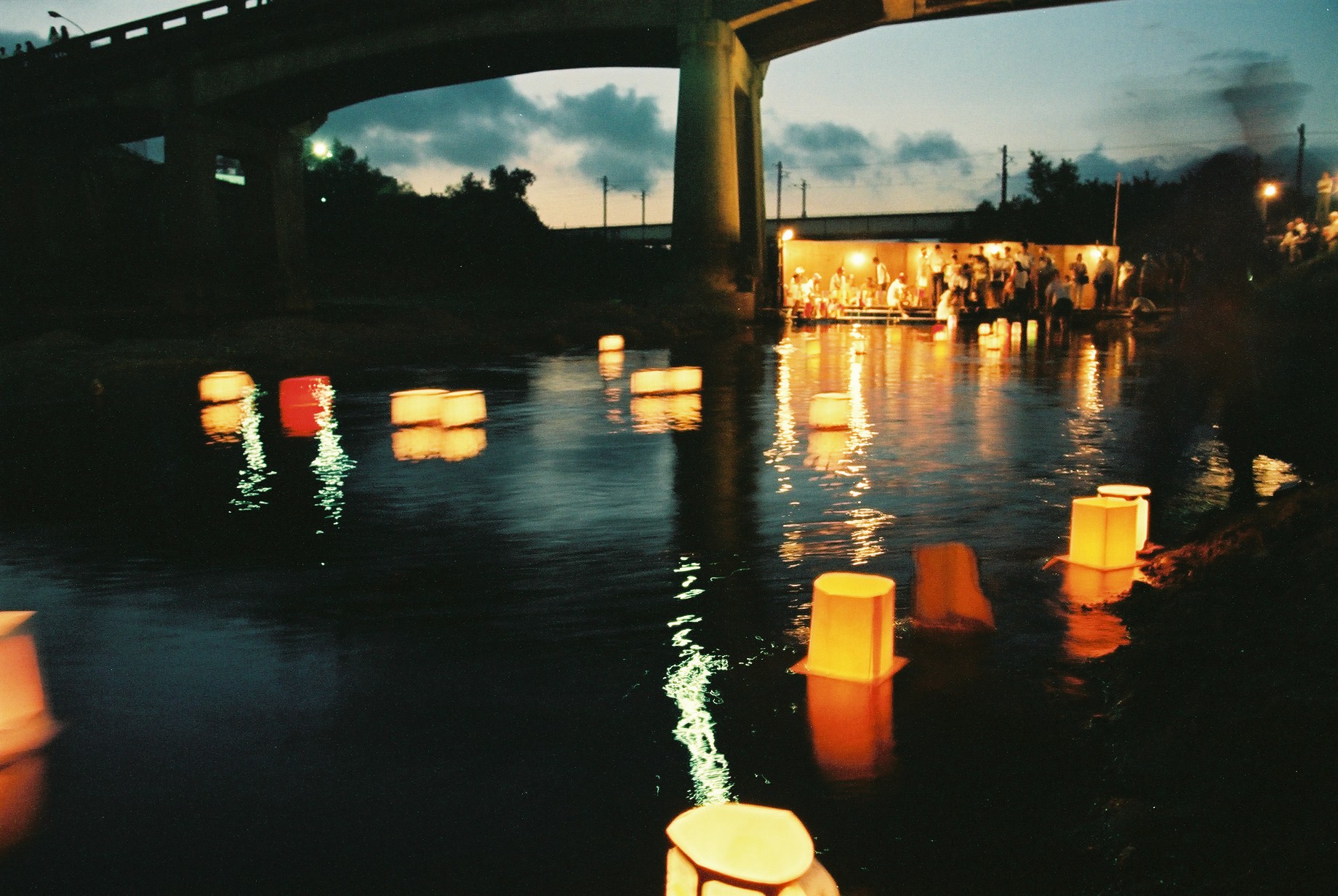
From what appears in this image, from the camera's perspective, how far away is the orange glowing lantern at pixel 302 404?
10.6 metres

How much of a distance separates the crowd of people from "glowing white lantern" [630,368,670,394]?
19665 millimetres

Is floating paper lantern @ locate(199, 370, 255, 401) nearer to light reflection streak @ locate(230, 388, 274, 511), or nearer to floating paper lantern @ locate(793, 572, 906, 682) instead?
light reflection streak @ locate(230, 388, 274, 511)

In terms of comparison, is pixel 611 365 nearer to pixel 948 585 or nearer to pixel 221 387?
pixel 221 387

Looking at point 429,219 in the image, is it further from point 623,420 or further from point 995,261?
point 623,420

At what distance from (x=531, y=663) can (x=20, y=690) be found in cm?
169

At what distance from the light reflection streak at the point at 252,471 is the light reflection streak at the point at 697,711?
152 inches

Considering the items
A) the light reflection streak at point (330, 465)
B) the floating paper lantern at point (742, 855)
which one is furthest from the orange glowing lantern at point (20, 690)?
the light reflection streak at point (330, 465)

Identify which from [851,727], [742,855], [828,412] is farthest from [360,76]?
[742,855]

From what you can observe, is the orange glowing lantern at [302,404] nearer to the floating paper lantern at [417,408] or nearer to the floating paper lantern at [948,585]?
the floating paper lantern at [417,408]

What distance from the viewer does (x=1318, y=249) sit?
27.7 metres

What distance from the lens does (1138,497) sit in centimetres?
573

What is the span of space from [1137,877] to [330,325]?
23.2 metres

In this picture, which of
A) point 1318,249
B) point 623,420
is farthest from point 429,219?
point 623,420

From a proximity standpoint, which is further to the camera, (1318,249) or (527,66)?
(527,66)
